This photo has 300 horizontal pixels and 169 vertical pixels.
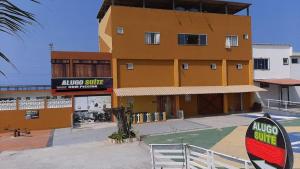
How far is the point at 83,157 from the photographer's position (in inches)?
586

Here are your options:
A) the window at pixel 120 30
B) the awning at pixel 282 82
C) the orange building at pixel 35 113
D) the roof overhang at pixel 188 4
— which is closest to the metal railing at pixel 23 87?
the orange building at pixel 35 113

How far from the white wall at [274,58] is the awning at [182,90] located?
11.5ft

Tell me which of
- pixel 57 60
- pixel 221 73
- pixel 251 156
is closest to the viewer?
pixel 251 156

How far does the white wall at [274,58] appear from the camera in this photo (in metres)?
32.6

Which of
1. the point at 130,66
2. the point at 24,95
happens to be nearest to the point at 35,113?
the point at 130,66

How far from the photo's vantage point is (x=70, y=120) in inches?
997

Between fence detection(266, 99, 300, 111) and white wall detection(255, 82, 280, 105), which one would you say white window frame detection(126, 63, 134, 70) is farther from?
fence detection(266, 99, 300, 111)

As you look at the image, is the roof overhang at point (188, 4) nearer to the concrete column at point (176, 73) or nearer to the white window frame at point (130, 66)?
the concrete column at point (176, 73)

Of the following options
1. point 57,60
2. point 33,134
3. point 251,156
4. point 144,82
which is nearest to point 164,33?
point 144,82

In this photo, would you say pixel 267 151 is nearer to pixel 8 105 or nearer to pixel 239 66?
pixel 8 105

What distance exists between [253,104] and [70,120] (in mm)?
17187

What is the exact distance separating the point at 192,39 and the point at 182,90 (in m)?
4.93

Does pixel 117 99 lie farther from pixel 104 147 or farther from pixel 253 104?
pixel 253 104

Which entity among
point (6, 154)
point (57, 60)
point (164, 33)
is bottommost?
point (6, 154)
